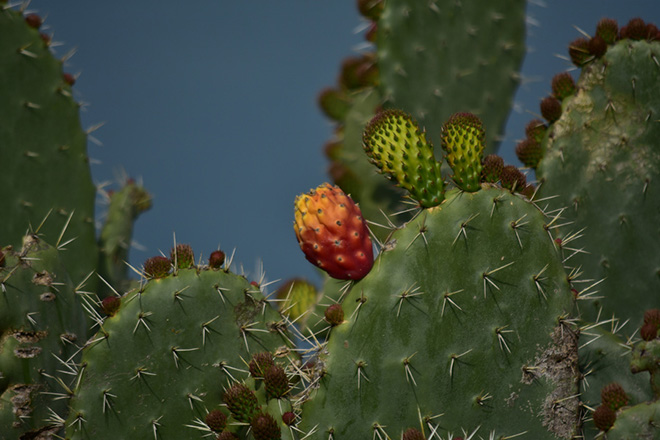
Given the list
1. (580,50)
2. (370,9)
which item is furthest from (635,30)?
(370,9)

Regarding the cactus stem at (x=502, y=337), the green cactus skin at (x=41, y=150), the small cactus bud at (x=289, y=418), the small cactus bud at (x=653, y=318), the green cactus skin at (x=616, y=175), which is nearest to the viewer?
the small cactus bud at (x=289, y=418)

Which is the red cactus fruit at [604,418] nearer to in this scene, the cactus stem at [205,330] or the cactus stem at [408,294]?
the cactus stem at [408,294]

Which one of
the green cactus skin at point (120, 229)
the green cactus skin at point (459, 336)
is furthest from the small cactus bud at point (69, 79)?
the green cactus skin at point (459, 336)

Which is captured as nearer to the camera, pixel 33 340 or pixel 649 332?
pixel 649 332

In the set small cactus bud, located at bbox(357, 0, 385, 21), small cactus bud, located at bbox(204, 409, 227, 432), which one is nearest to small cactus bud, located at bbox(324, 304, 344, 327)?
small cactus bud, located at bbox(204, 409, 227, 432)

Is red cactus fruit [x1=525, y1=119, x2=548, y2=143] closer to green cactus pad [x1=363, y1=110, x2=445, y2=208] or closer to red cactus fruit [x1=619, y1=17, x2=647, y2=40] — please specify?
red cactus fruit [x1=619, y1=17, x2=647, y2=40]

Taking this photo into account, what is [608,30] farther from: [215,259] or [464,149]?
[215,259]

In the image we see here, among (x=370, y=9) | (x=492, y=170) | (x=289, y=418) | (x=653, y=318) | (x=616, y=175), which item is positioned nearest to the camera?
(x=289, y=418)

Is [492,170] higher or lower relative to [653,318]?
higher

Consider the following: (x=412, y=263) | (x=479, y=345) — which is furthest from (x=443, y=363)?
(x=412, y=263)
